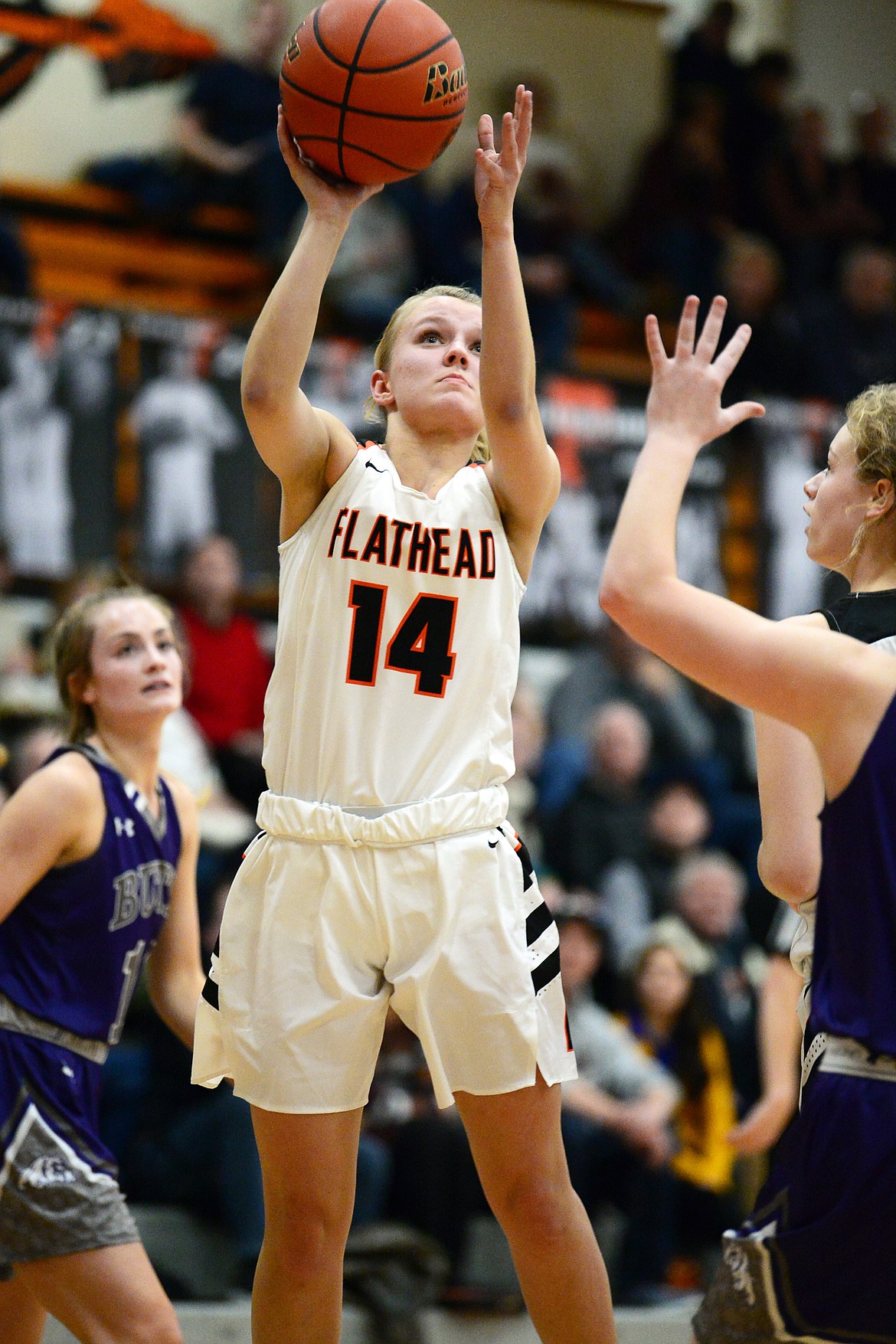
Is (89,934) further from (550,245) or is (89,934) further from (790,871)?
(550,245)

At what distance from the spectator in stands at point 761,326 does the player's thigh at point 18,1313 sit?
816cm

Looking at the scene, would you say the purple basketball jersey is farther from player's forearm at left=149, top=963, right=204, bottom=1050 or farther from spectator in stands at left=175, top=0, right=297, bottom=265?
spectator in stands at left=175, top=0, right=297, bottom=265

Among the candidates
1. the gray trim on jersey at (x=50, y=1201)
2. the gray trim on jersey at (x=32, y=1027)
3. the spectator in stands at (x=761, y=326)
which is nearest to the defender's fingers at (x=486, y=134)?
the gray trim on jersey at (x=32, y=1027)

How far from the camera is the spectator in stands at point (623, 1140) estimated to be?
21.4 ft

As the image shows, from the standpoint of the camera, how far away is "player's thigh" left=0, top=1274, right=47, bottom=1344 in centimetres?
371

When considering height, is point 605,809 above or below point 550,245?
below

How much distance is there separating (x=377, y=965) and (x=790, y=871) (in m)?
0.82

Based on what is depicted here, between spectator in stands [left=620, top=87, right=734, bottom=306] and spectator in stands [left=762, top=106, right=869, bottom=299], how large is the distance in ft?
1.13

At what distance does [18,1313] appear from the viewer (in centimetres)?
373

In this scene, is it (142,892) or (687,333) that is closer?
(687,333)

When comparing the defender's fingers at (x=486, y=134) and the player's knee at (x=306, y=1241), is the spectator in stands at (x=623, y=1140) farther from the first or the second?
the defender's fingers at (x=486, y=134)

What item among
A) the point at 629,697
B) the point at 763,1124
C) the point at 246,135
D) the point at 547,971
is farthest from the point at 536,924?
the point at 246,135

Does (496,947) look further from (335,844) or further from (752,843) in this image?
(752,843)

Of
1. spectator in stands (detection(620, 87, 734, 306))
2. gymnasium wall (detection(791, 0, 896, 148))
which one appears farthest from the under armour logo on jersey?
gymnasium wall (detection(791, 0, 896, 148))
